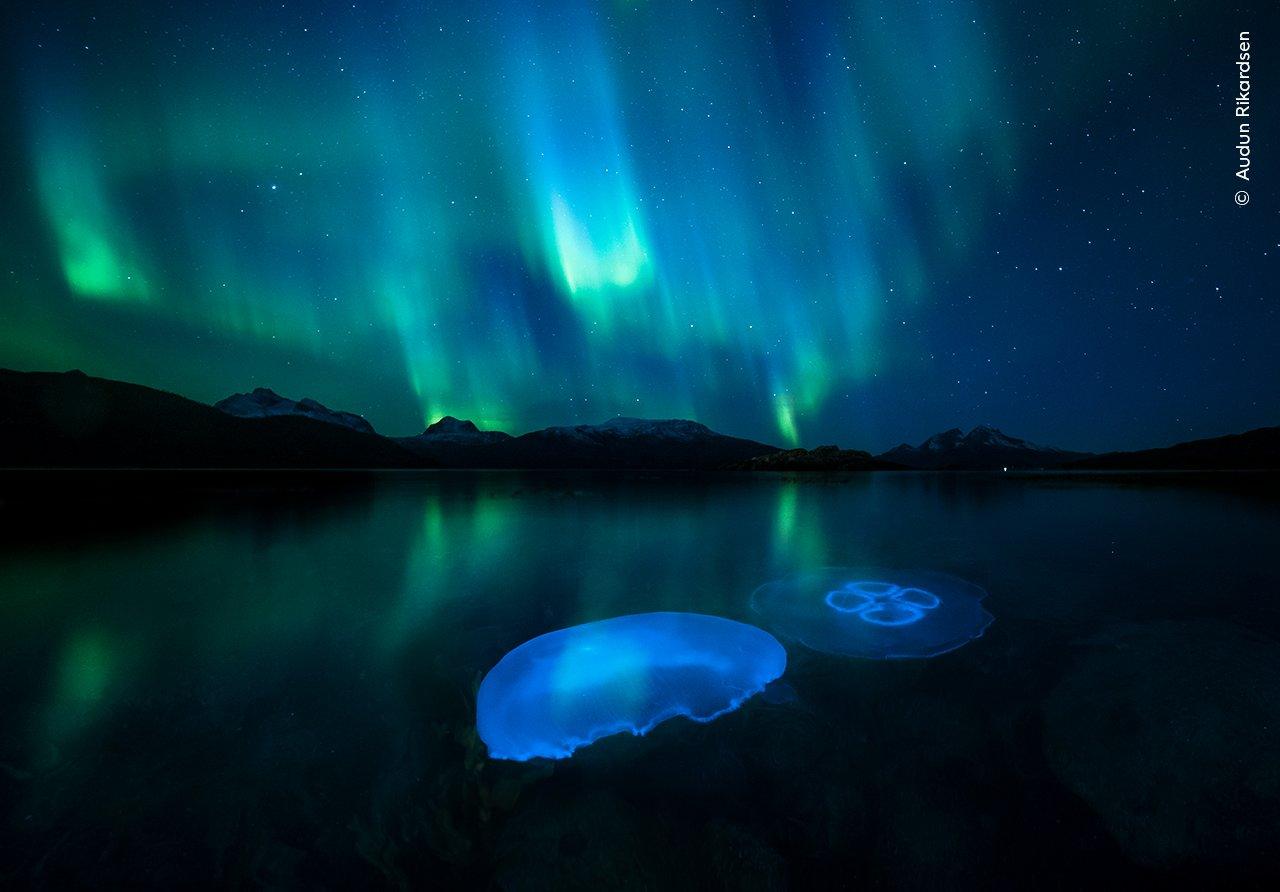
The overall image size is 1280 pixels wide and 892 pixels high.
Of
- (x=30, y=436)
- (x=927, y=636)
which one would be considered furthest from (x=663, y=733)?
(x=30, y=436)

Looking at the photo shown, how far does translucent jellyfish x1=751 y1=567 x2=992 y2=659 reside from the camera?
37.8 ft

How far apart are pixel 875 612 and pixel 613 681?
28.6 ft

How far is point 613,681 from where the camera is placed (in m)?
9.42

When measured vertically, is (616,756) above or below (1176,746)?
below

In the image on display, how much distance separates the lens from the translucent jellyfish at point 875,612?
1153cm

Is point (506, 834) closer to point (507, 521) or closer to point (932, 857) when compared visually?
point (932, 857)

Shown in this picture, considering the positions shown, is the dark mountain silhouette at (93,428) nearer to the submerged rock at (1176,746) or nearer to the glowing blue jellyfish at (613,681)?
the glowing blue jellyfish at (613,681)

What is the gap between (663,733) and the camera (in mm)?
7832

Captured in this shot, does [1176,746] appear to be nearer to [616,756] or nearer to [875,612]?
[875,612]

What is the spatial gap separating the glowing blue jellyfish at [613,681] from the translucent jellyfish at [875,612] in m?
1.75

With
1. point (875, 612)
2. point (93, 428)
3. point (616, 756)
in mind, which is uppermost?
point (93, 428)

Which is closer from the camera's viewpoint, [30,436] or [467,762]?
[467,762]

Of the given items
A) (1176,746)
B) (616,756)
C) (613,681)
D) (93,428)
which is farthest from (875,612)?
(93,428)

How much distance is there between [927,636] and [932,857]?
7.42 metres
